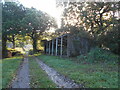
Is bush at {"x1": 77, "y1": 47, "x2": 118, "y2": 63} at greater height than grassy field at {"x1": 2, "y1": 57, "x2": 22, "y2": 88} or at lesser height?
greater

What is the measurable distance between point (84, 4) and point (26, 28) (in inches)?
406

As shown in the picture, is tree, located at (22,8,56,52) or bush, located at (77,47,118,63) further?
tree, located at (22,8,56,52)

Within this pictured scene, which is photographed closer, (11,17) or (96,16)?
(96,16)

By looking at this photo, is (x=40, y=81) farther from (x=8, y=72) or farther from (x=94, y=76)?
(x=8, y=72)

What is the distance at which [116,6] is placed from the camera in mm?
12641

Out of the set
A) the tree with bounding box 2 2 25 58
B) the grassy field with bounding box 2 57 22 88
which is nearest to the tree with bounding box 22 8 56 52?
the tree with bounding box 2 2 25 58

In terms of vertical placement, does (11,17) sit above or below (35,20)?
above

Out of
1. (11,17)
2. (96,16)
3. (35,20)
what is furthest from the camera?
(35,20)

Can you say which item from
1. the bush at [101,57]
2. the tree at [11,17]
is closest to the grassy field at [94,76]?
the bush at [101,57]

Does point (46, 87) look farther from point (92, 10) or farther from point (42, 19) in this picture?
point (42, 19)

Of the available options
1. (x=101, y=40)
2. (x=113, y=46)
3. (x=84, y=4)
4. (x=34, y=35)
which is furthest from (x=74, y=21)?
(x=34, y=35)

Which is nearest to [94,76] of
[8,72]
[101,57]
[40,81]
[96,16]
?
[40,81]

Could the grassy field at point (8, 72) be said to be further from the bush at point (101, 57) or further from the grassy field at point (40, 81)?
the bush at point (101, 57)

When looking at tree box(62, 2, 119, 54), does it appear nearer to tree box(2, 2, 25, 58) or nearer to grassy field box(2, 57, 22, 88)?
tree box(2, 2, 25, 58)
